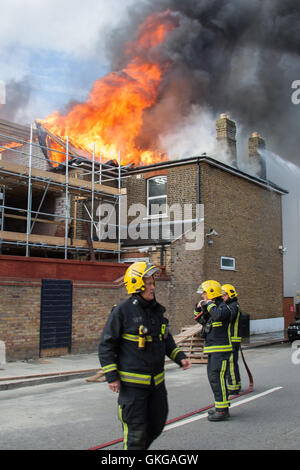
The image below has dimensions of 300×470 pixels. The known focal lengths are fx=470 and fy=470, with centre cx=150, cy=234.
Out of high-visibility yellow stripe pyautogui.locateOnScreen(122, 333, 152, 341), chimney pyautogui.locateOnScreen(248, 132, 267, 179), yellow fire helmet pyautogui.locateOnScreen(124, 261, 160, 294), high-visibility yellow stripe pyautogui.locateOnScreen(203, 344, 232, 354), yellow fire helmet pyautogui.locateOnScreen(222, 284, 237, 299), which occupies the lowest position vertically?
high-visibility yellow stripe pyautogui.locateOnScreen(203, 344, 232, 354)

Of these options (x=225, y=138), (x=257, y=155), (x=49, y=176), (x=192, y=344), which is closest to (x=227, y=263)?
(x=225, y=138)

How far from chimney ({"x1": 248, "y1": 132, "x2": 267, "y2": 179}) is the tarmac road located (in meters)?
14.3

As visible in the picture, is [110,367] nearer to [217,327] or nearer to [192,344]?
[217,327]

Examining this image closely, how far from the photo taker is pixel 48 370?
1003cm

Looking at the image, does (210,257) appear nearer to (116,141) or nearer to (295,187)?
(116,141)

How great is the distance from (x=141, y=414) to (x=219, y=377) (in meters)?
2.60

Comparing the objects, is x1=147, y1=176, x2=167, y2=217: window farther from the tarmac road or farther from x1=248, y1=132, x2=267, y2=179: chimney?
the tarmac road

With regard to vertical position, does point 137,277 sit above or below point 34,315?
above

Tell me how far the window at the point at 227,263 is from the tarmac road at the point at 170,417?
8.48 meters

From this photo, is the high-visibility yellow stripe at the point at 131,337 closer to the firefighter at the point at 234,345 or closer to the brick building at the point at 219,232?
the firefighter at the point at 234,345

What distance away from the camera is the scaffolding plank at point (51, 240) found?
1396 cm

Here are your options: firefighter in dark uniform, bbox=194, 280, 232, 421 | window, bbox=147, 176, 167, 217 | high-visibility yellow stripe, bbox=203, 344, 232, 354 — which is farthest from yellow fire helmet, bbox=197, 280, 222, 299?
window, bbox=147, 176, 167, 217

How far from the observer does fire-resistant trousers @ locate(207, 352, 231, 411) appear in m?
5.95

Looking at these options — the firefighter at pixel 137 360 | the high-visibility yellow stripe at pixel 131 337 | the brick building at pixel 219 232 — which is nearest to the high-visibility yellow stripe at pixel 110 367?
the firefighter at pixel 137 360
